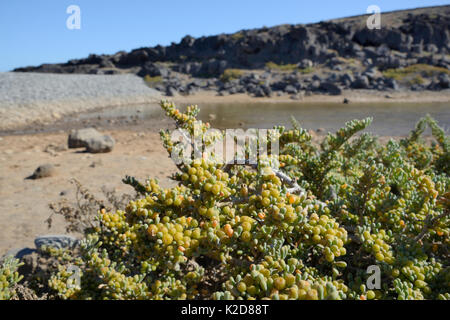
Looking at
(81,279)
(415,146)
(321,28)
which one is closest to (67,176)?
(81,279)

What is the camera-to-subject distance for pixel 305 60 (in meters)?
41.2

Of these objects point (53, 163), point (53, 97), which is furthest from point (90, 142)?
point (53, 97)

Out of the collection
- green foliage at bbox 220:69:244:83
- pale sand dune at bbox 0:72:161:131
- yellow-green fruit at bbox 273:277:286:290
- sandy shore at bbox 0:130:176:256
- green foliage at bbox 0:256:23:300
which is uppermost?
green foliage at bbox 220:69:244:83

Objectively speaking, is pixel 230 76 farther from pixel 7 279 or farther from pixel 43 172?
pixel 7 279

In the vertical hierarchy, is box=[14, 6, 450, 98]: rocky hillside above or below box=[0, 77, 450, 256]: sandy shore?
above

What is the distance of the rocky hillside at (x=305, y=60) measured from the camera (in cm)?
3020

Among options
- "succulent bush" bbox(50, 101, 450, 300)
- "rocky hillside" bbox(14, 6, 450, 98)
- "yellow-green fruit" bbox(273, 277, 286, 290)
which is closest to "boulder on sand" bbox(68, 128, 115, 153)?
"succulent bush" bbox(50, 101, 450, 300)

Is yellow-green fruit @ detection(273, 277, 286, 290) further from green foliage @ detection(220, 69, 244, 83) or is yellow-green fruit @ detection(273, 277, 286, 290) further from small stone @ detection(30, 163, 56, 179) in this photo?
green foliage @ detection(220, 69, 244, 83)

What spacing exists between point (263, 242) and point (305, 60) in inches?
1702

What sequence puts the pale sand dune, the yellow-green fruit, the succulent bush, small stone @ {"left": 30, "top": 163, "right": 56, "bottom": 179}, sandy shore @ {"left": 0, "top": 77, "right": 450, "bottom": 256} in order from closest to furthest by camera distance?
the yellow-green fruit < the succulent bush < sandy shore @ {"left": 0, "top": 77, "right": 450, "bottom": 256} < small stone @ {"left": 30, "top": 163, "right": 56, "bottom": 179} < the pale sand dune

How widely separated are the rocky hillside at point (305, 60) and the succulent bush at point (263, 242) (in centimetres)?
2710

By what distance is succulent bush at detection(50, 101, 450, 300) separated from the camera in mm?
1370

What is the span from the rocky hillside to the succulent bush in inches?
1067
